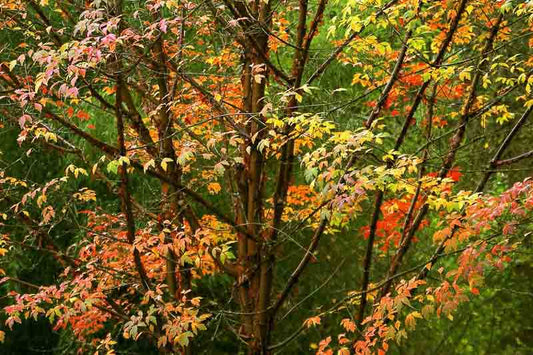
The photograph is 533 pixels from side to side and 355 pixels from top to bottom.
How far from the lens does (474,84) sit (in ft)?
12.7

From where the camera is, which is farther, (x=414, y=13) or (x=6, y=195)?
(x=6, y=195)

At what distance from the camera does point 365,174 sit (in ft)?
8.82

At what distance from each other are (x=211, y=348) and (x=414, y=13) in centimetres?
616

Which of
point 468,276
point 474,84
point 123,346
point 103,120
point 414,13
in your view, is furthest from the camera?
point 123,346

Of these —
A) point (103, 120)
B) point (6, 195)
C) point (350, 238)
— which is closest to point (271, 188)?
point (350, 238)

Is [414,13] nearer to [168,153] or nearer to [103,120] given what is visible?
[168,153]

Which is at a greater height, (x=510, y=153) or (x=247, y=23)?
(x=510, y=153)

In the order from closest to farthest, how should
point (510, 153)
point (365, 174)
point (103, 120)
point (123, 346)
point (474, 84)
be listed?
1. point (365, 174)
2. point (474, 84)
3. point (103, 120)
4. point (510, 153)
5. point (123, 346)

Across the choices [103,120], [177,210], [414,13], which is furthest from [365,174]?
[103,120]

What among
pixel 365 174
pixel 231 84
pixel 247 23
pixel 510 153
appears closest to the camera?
pixel 365 174

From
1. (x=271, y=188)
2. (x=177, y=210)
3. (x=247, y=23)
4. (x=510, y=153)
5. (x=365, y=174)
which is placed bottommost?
(x=365, y=174)

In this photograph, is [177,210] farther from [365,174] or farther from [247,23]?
[365,174]

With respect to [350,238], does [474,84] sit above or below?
below

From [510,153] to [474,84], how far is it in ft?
12.5
